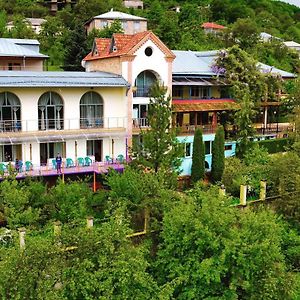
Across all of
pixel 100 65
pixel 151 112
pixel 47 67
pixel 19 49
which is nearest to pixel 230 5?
pixel 47 67

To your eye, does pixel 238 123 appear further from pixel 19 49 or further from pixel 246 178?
pixel 19 49

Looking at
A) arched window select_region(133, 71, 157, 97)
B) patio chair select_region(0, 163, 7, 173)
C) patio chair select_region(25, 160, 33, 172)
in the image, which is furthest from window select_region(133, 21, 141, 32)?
patio chair select_region(0, 163, 7, 173)

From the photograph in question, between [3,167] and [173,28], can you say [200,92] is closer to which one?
[3,167]

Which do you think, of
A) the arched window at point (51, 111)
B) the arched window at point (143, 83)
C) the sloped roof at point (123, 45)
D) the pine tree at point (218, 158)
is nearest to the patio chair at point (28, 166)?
the arched window at point (51, 111)

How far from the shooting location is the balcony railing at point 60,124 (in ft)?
94.2

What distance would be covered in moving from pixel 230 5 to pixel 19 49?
6531cm

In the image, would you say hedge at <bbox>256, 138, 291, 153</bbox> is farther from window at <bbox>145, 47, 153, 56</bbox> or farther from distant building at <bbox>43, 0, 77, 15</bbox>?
distant building at <bbox>43, 0, 77, 15</bbox>

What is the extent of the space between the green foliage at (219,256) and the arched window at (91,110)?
1246 centimetres

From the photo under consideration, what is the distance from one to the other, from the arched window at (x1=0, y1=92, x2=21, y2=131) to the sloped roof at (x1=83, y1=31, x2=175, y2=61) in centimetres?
692

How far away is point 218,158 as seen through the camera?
32188 mm

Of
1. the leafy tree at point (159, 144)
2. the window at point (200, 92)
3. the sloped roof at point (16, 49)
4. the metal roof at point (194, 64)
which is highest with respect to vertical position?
the sloped roof at point (16, 49)

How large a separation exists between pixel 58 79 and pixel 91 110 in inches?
115

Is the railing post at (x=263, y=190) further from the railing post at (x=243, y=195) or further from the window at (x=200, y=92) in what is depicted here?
the window at (x=200, y=92)

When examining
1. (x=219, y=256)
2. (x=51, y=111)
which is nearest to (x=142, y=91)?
(x=51, y=111)
